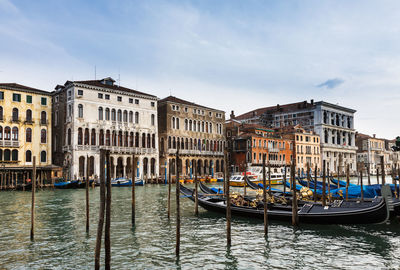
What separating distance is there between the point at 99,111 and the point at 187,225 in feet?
71.8

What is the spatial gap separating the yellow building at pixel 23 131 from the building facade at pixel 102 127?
4.55 feet

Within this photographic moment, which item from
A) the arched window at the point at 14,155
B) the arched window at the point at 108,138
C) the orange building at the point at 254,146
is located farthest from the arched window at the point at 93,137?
the orange building at the point at 254,146

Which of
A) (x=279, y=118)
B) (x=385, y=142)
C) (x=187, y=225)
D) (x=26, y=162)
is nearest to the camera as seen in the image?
(x=187, y=225)

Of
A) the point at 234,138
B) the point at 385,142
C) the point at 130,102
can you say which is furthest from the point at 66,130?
the point at 385,142

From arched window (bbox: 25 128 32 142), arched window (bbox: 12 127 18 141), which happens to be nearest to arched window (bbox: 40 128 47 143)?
arched window (bbox: 25 128 32 142)

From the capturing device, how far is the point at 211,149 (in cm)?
4000

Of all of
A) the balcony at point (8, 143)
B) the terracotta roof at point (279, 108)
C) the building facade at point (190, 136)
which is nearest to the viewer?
the balcony at point (8, 143)

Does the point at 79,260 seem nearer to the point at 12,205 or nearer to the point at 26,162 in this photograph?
the point at 12,205

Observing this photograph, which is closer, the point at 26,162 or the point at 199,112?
the point at 26,162

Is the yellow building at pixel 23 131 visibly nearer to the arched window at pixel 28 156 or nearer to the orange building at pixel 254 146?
the arched window at pixel 28 156

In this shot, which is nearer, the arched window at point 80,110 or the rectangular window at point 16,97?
the rectangular window at point 16,97

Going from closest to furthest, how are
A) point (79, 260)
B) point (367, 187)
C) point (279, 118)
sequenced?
1. point (79, 260)
2. point (367, 187)
3. point (279, 118)

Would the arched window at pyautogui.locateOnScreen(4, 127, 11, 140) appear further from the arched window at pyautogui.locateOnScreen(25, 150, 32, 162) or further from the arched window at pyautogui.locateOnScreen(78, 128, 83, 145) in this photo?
the arched window at pyautogui.locateOnScreen(78, 128, 83, 145)

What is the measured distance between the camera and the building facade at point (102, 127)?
29.6 meters
